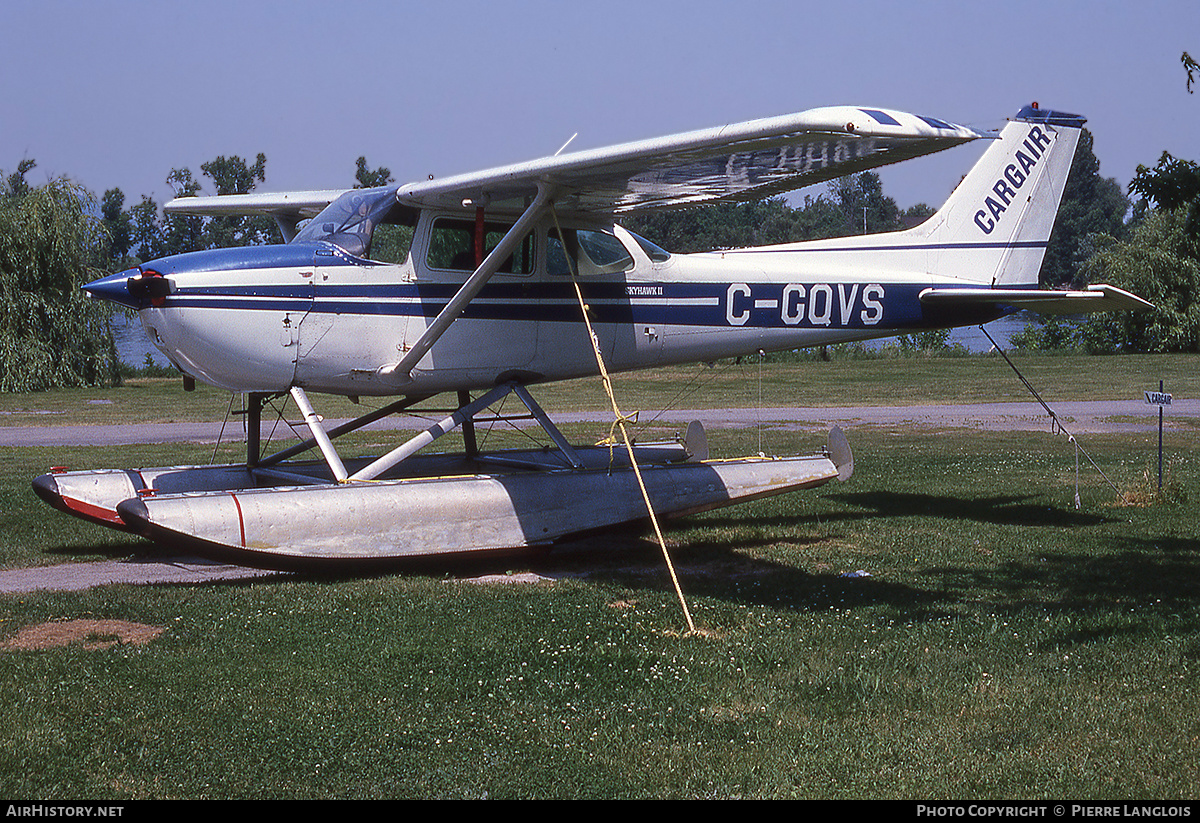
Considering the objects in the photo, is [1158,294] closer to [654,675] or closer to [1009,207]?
[1009,207]

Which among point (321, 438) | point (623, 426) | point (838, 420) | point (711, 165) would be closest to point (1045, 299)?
point (711, 165)

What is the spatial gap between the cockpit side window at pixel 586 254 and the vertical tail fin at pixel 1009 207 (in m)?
3.77

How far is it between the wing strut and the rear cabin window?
45 centimetres

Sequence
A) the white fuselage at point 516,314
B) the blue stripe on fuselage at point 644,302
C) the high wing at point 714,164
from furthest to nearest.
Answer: the blue stripe on fuselage at point 644,302
the white fuselage at point 516,314
the high wing at point 714,164

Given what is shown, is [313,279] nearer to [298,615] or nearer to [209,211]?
[298,615]

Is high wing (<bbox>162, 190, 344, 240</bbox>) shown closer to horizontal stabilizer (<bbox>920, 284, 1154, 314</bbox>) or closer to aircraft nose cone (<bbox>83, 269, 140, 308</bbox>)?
aircraft nose cone (<bbox>83, 269, 140, 308</bbox>)

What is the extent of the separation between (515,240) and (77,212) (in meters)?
26.3

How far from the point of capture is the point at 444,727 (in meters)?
5.34

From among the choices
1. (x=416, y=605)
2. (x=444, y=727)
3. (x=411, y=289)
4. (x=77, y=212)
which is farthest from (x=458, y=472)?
(x=77, y=212)

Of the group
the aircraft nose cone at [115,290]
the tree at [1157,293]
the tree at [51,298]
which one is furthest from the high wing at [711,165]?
the tree at [1157,293]

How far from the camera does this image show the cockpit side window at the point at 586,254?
34.0 ft

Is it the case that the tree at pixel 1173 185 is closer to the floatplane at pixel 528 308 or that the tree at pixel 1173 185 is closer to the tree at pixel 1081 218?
the floatplane at pixel 528 308

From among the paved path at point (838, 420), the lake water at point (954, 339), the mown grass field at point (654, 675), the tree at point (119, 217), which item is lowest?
the lake water at point (954, 339)

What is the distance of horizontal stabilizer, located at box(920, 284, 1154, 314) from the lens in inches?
392
